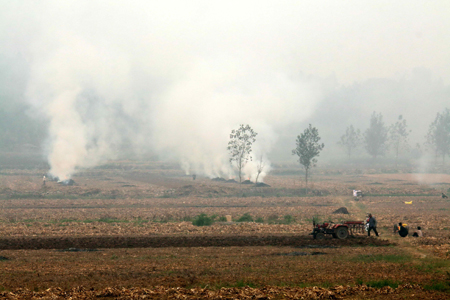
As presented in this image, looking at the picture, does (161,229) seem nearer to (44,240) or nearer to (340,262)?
(44,240)

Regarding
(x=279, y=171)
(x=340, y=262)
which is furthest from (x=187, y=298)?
(x=279, y=171)

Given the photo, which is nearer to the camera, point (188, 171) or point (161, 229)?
point (161, 229)

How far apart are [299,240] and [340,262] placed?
8.24 m

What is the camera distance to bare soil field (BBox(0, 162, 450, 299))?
1898 centimetres

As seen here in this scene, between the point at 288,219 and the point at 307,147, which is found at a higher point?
the point at 307,147

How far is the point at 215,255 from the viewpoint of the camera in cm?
2717

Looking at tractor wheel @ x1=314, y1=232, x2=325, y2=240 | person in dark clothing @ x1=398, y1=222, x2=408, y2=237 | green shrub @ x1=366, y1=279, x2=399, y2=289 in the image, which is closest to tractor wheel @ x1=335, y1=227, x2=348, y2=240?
tractor wheel @ x1=314, y1=232, x2=325, y2=240

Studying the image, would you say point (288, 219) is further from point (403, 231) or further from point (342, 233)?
point (403, 231)

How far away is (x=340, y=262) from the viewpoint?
24.5 meters

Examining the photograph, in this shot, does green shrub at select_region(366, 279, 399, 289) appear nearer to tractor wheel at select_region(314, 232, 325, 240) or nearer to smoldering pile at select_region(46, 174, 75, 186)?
tractor wheel at select_region(314, 232, 325, 240)

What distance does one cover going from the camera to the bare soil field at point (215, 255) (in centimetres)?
1898

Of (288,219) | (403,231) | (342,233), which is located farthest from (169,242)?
(288,219)

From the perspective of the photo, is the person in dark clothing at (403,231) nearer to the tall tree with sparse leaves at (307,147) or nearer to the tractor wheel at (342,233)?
the tractor wheel at (342,233)

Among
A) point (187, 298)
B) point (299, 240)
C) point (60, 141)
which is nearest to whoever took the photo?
point (187, 298)
